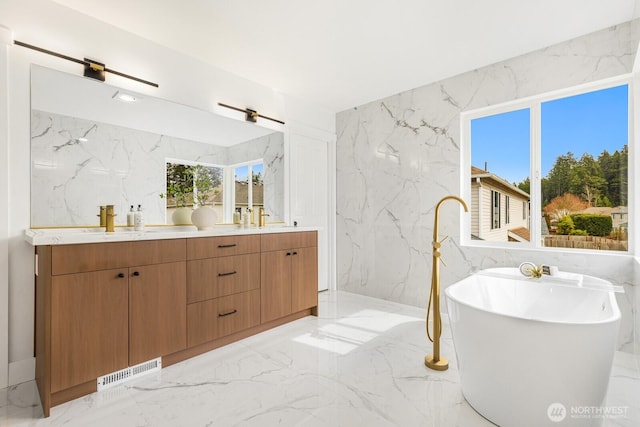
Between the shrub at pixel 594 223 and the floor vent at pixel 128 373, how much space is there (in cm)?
343

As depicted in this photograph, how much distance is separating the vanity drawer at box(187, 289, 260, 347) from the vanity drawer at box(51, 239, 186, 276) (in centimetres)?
42

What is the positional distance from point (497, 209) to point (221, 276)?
271 cm

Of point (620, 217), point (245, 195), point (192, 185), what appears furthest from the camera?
point (245, 195)

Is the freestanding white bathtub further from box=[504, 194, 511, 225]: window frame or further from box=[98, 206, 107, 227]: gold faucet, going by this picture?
box=[98, 206, 107, 227]: gold faucet

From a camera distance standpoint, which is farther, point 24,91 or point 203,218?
point 203,218

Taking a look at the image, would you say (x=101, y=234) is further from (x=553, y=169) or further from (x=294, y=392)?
(x=553, y=169)

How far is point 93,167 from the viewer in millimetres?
2209

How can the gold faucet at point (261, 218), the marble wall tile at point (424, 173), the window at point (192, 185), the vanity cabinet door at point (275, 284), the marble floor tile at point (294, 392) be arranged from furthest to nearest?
1. the gold faucet at point (261, 218)
2. the vanity cabinet door at point (275, 284)
3. the window at point (192, 185)
4. the marble wall tile at point (424, 173)
5. the marble floor tile at point (294, 392)

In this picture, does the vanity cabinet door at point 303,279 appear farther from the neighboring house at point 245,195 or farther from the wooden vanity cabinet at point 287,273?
the neighboring house at point 245,195

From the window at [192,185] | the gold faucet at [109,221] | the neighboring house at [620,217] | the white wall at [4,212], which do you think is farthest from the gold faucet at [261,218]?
the neighboring house at [620,217]

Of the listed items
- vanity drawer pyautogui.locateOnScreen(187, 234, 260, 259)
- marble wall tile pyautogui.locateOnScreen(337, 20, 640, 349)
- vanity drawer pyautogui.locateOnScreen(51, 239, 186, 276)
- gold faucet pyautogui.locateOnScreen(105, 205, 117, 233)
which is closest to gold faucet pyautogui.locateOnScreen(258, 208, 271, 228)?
vanity drawer pyautogui.locateOnScreen(187, 234, 260, 259)

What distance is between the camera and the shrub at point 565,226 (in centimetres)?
265

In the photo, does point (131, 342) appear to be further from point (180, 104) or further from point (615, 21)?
point (615, 21)

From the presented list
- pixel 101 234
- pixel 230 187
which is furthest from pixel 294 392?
Result: pixel 230 187
